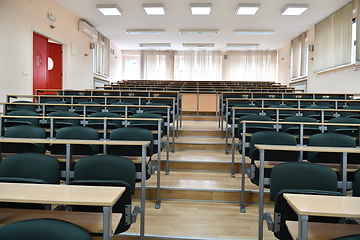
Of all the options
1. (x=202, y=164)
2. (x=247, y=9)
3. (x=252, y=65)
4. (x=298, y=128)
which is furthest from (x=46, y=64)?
(x=252, y=65)

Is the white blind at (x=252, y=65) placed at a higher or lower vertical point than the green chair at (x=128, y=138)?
higher

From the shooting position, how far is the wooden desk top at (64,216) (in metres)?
1.38

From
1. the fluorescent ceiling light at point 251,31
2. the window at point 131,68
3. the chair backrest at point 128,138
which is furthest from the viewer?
the window at point 131,68

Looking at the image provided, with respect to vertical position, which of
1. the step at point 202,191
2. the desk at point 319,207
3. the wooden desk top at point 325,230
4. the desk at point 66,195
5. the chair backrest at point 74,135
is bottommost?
the step at point 202,191

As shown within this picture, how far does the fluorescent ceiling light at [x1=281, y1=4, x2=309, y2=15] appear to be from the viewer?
725 cm

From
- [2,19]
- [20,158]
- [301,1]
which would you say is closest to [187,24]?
[301,1]

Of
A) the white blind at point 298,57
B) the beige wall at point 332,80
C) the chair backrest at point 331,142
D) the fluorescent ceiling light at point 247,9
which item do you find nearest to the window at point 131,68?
the fluorescent ceiling light at point 247,9

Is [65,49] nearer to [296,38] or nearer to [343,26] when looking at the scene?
[343,26]

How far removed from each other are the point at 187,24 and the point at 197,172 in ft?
23.7

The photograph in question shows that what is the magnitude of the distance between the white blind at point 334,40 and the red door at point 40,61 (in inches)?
321

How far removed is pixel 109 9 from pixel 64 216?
752 centimetres

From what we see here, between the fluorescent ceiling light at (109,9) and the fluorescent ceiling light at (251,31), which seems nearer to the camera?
the fluorescent ceiling light at (109,9)

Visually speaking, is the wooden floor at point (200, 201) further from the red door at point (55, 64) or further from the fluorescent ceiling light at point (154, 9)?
the red door at point (55, 64)

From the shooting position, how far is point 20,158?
6.10 ft
